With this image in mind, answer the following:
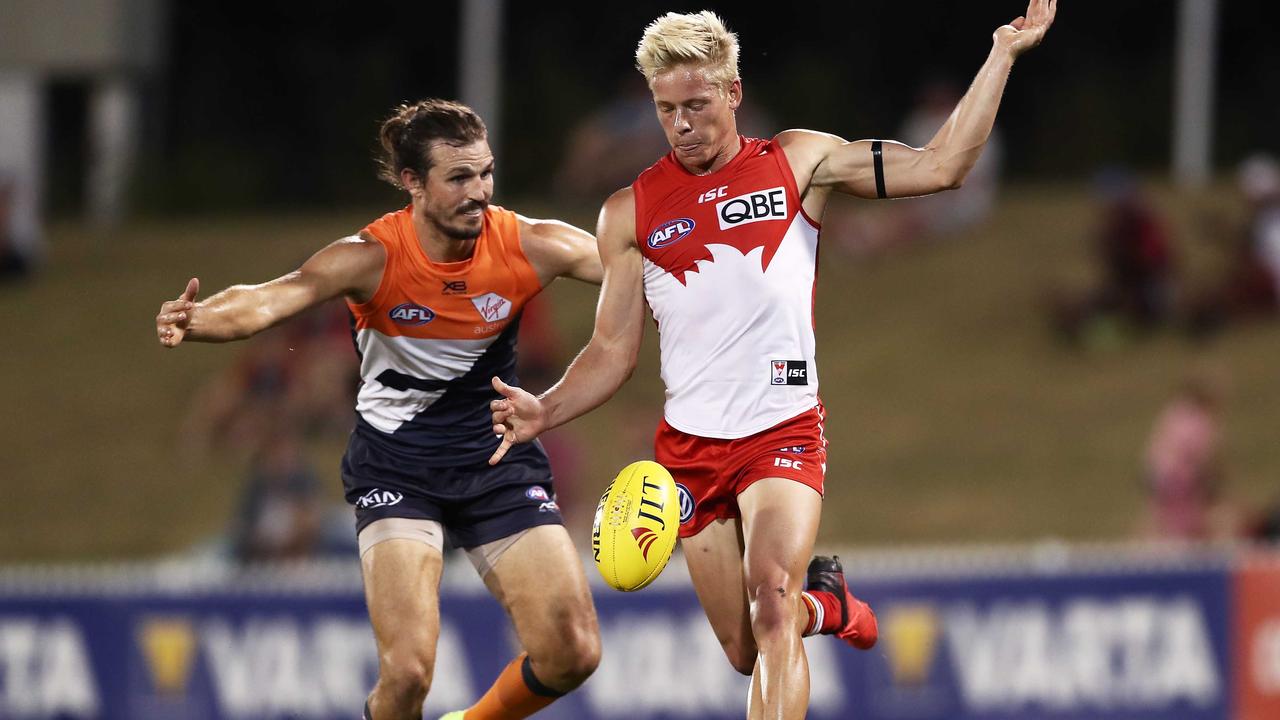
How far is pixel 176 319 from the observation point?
262 inches

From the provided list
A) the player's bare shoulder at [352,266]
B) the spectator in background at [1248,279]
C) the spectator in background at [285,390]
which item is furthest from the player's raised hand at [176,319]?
the spectator in background at [1248,279]

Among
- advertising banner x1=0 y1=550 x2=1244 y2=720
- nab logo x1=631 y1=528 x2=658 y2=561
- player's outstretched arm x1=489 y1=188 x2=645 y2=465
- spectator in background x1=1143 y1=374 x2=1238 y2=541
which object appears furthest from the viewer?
spectator in background x1=1143 y1=374 x2=1238 y2=541

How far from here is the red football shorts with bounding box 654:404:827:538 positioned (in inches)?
262

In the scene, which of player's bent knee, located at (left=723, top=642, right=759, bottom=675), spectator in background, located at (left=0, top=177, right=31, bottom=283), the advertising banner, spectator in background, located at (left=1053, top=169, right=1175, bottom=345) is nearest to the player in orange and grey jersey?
player's bent knee, located at (left=723, top=642, right=759, bottom=675)

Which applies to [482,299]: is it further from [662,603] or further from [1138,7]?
[1138,7]

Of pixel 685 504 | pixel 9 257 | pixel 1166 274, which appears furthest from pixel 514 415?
pixel 9 257

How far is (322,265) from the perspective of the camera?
23.0ft

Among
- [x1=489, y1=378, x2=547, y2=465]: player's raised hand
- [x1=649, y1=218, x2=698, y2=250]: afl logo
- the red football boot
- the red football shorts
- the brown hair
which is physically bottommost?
the red football boot

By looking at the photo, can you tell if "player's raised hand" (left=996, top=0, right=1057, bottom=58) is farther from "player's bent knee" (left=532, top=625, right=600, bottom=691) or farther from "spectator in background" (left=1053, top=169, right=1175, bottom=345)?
"spectator in background" (left=1053, top=169, right=1175, bottom=345)

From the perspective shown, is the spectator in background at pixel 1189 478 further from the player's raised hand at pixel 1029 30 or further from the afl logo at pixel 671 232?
the afl logo at pixel 671 232

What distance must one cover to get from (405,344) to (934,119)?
13451 millimetres

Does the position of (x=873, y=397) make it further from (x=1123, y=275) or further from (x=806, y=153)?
(x=806, y=153)

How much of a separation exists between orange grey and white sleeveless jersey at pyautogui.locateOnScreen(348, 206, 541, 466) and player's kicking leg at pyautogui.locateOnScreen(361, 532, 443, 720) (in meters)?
0.39

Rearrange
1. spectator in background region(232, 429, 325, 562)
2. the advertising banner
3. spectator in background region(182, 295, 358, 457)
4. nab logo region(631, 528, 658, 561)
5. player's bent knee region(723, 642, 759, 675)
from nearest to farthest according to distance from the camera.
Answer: nab logo region(631, 528, 658, 561), player's bent knee region(723, 642, 759, 675), the advertising banner, spectator in background region(232, 429, 325, 562), spectator in background region(182, 295, 358, 457)
